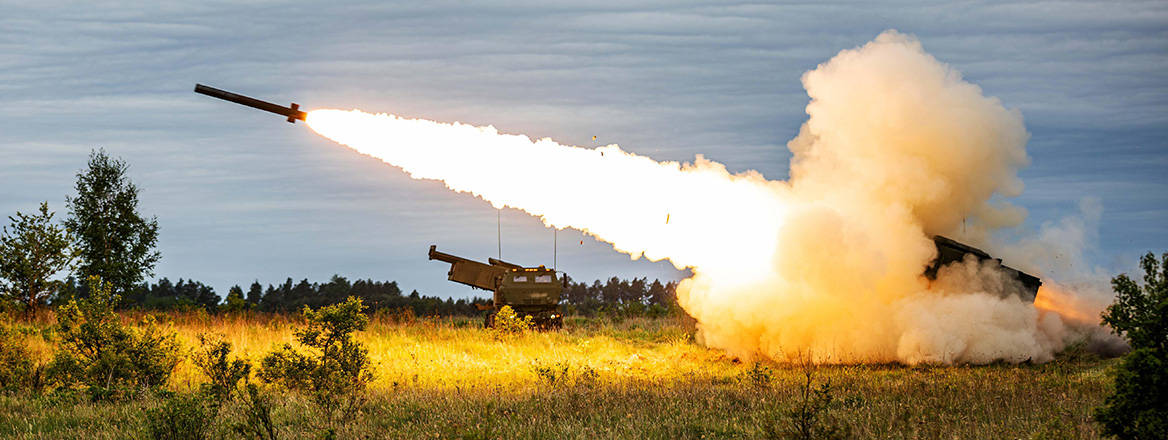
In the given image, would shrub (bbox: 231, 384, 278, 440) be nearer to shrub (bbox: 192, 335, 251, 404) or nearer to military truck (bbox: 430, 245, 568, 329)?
shrub (bbox: 192, 335, 251, 404)

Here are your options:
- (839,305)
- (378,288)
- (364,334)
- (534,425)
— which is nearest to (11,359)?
(364,334)

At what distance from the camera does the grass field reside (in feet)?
45.6

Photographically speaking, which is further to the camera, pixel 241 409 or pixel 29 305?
pixel 29 305

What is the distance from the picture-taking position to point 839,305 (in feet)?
84.9

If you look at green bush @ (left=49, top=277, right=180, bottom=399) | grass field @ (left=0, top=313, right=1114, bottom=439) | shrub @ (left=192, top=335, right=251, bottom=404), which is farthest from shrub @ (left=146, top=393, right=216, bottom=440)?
green bush @ (left=49, top=277, right=180, bottom=399)

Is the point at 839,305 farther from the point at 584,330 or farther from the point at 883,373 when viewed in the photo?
the point at 584,330

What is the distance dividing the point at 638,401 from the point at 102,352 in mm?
11125

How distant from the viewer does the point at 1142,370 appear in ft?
34.9

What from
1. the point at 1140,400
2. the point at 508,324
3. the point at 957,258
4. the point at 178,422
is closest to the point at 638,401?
the point at 178,422

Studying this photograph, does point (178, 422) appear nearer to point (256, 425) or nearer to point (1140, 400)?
point (256, 425)

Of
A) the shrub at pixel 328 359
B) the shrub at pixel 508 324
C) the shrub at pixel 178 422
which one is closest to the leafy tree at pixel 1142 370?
the shrub at pixel 178 422

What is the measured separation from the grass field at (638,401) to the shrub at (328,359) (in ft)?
1.62

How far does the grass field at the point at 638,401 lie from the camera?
13.9 m

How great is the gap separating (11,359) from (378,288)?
207ft
